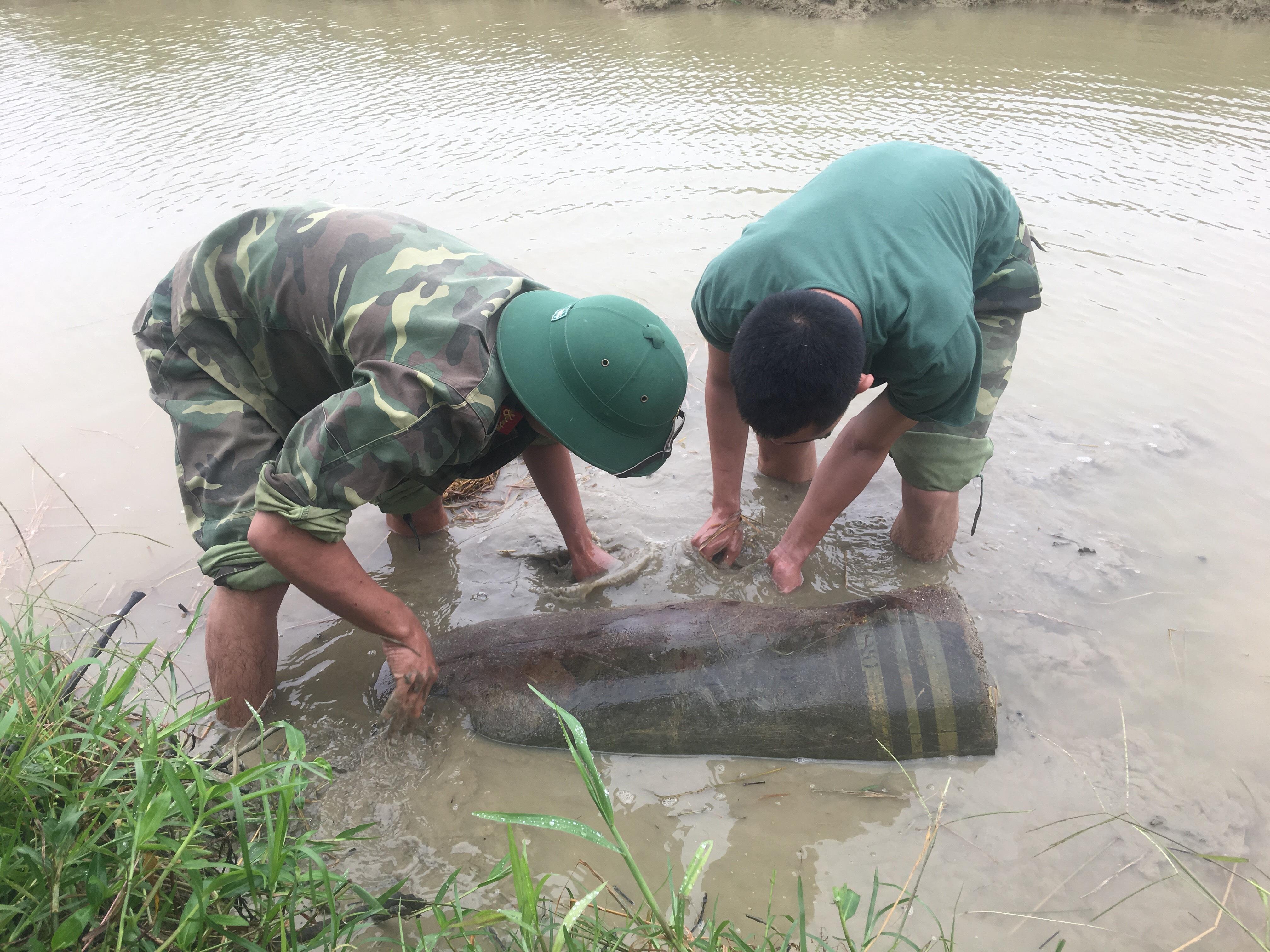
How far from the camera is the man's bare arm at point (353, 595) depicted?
1976 mm

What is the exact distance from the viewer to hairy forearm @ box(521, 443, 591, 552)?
9.34 feet

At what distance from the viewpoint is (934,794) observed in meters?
2.32

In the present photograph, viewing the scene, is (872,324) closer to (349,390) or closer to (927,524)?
(927,524)

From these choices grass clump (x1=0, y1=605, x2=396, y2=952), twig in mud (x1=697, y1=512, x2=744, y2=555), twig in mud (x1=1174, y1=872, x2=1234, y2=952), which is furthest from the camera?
twig in mud (x1=697, y1=512, x2=744, y2=555)

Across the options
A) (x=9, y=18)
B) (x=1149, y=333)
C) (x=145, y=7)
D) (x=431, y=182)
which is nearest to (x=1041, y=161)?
(x=1149, y=333)

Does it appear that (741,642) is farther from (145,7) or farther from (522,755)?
(145,7)

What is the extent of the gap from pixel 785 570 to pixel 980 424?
3.29ft

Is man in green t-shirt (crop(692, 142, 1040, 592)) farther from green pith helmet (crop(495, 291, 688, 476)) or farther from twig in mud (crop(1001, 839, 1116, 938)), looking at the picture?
twig in mud (crop(1001, 839, 1116, 938))

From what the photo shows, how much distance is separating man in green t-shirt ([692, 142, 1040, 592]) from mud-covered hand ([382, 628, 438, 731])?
119cm

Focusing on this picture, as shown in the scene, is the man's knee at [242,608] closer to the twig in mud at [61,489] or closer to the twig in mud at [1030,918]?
the twig in mud at [61,489]

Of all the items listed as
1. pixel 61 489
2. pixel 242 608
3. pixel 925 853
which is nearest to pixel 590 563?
pixel 242 608

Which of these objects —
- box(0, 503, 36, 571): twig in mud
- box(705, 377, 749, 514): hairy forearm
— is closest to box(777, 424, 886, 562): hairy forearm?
box(705, 377, 749, 514): hairy forearm

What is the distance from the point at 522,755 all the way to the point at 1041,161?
7.47 meters

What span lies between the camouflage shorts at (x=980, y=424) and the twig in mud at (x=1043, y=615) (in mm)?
509
